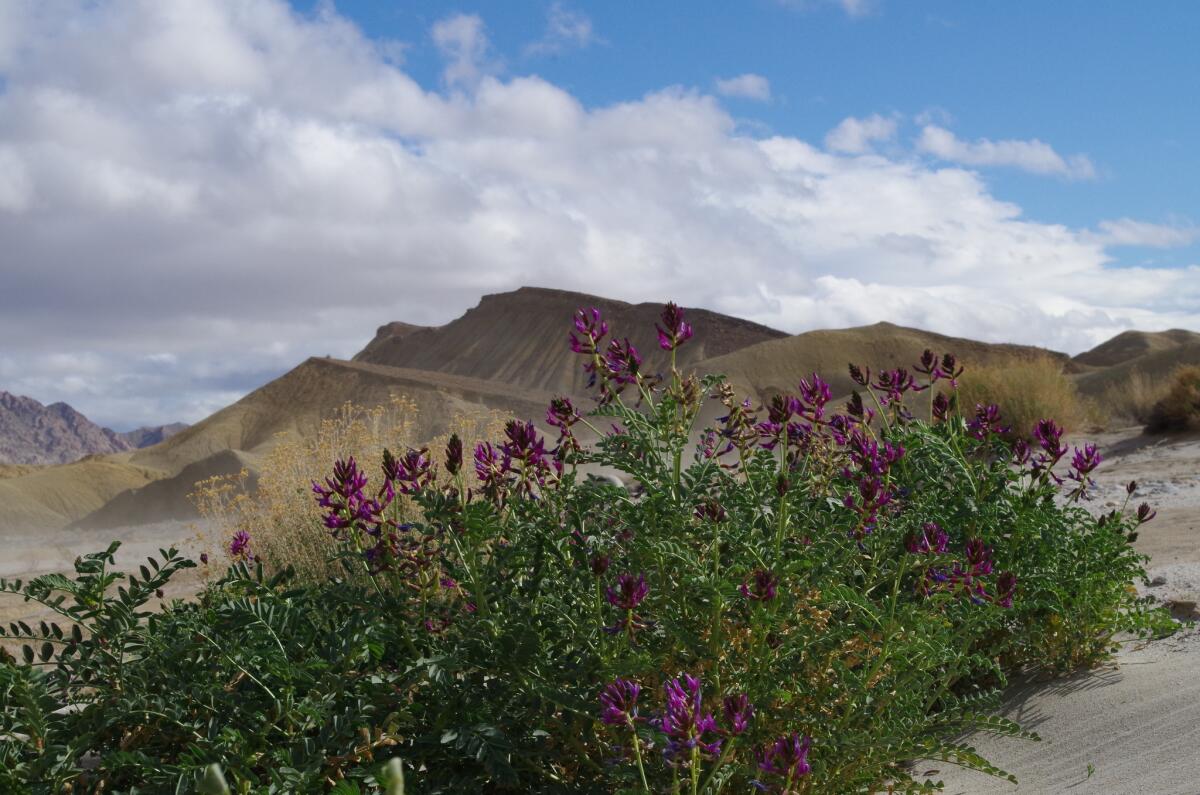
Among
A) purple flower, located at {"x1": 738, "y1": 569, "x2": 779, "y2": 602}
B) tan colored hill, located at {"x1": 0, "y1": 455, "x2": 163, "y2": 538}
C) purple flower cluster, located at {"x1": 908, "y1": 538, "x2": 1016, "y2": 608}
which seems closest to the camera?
purple flower, located at {"x1": 738, "y1": 569, "x2": 779, "y2": 602}

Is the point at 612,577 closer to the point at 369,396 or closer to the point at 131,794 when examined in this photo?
the point at 131,794

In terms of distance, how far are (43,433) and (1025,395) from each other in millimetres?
192355

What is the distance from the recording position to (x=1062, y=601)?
4141 millimetres

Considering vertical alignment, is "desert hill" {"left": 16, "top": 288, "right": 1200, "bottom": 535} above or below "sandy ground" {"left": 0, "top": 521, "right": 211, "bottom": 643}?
above

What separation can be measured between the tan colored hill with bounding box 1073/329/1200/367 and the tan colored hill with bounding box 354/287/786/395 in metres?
22.9

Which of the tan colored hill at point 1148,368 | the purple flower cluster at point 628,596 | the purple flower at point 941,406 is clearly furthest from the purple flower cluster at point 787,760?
the tan colored hill at point 1148,368

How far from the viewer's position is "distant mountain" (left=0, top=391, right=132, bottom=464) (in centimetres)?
17075

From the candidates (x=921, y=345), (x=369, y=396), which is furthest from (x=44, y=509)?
(x=921, y=345)

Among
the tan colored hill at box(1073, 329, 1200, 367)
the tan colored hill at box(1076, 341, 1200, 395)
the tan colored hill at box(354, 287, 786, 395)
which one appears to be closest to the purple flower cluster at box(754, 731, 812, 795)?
the tan colored hill at box(1076, 341, 1200, 395)

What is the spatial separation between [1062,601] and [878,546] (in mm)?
1555

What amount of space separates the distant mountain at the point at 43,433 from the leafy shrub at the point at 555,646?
183 meters

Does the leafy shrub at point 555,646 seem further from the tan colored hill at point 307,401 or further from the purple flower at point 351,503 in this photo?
the tan colored hill at point 307,401

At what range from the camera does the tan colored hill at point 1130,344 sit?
2867 inches

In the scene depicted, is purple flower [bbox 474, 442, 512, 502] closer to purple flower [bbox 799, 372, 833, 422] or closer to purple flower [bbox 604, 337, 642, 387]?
purple flower [bbox 604, 337, 642, 387]
